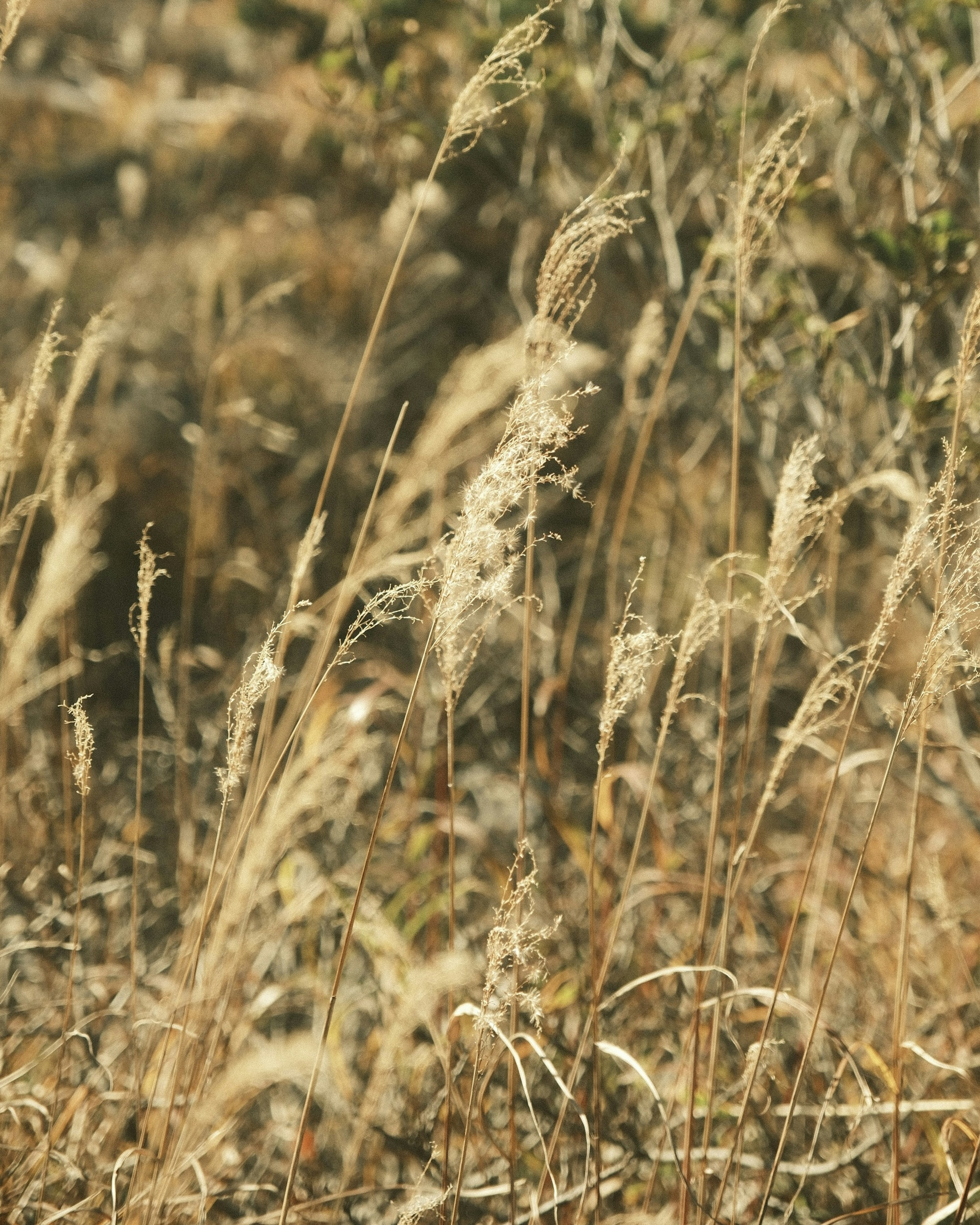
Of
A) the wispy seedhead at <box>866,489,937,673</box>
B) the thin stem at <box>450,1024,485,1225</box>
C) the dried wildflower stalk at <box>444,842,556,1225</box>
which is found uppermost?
the wispy seedhead at <box>866,489,937,673</box>

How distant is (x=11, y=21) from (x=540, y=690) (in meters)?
1.57

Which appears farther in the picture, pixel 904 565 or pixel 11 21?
pixel 11 21

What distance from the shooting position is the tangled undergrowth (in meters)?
1.02

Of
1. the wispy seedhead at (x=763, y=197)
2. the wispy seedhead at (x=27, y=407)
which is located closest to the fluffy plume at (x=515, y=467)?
the wispy seedhead at (x=763, y=197)

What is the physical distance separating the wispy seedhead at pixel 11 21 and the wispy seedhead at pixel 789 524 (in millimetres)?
1059

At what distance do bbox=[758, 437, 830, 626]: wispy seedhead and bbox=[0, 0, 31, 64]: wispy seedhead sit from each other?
106 cm

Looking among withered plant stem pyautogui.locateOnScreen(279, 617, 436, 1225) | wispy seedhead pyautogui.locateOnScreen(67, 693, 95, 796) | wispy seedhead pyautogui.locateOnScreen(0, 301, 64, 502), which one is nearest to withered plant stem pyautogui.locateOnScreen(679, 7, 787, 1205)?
withered plant stem pyautogui.locateOnScreen(279, 617, 436, 1225)

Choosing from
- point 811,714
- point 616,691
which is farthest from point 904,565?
point 616,691

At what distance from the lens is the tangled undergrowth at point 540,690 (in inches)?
40.1

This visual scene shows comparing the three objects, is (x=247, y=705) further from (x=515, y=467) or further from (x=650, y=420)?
(x=650, y=420)

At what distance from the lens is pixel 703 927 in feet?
3.51

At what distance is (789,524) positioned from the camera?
3.24 feet

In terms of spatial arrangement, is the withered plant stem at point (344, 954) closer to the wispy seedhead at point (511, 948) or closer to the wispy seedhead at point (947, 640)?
the wispy seedhead at point (511, 948)

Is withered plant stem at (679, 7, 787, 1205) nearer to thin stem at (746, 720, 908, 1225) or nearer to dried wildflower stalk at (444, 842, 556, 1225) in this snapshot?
thin stem at (746, 720, 908, 1225)
